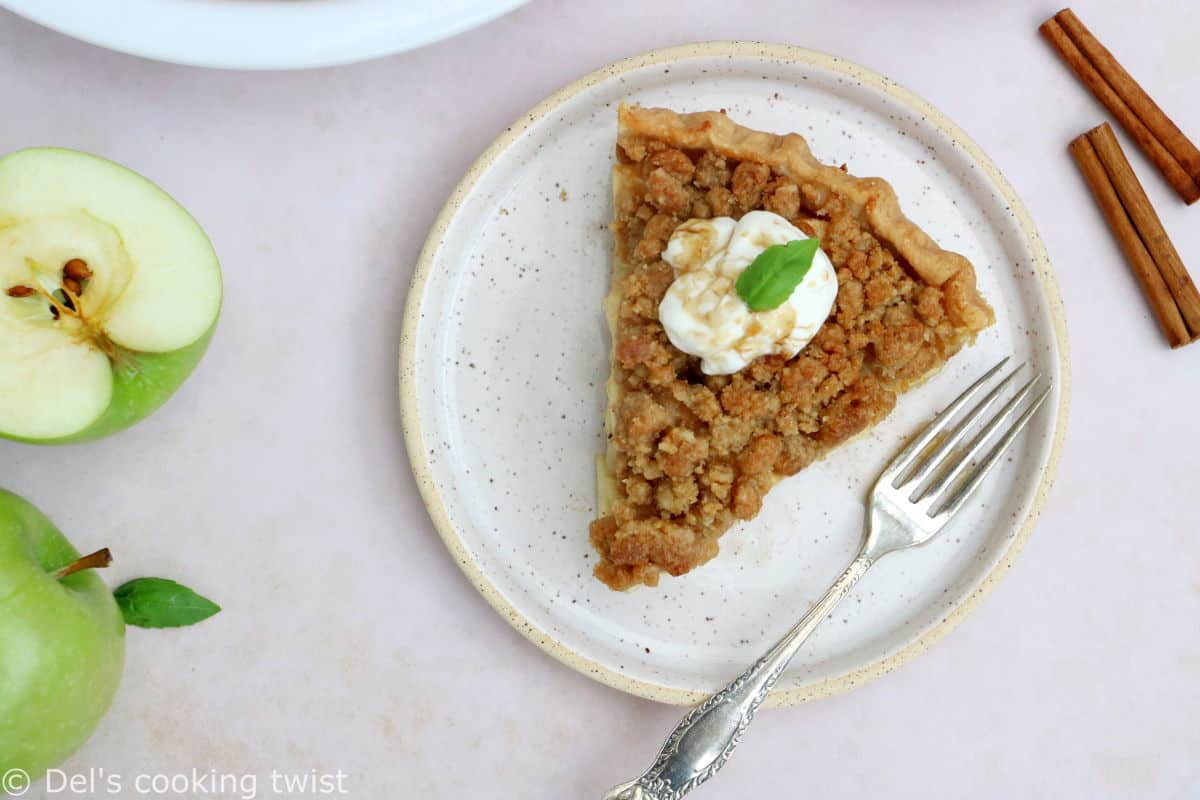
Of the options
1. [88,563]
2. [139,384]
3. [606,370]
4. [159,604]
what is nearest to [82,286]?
[139,384]

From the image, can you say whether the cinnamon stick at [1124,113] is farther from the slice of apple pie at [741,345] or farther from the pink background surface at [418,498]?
the slice of apple pie at [741,345]

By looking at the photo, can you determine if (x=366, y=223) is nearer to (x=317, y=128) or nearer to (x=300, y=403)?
(x=317, y=128)

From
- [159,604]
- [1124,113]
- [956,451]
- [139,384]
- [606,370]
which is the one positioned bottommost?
[956,451]

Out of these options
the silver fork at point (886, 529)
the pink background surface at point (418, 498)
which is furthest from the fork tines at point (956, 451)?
the pink background surface at point (418, 498)

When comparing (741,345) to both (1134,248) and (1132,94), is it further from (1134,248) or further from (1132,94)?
(1132,94)

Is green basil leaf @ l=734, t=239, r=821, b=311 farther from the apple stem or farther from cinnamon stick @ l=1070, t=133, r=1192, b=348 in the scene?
the apple stem

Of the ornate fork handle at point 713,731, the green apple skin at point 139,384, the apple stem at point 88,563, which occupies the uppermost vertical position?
the green apple skin at point 139,384

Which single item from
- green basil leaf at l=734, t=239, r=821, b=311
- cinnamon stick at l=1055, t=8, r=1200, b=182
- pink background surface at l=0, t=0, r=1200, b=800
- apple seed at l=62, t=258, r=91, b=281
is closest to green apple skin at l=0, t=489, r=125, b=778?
pink background surface at l=0, t=0, r=1200, b=800
